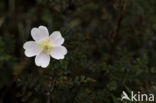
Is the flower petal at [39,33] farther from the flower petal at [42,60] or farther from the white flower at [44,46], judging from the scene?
the flower petal at [42,60]

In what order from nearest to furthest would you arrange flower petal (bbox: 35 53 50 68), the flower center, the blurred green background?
flower petal (bbox: 35 53 50 68), the flower center, the blurred green background

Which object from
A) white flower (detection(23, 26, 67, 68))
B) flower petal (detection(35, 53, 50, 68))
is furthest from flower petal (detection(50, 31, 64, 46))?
flower petal (detection(35, 53, 50, 68))

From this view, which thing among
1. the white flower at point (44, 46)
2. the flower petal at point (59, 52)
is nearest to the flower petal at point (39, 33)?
the white flower at point (44, 46)

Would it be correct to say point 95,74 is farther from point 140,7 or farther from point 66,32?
point 140,7

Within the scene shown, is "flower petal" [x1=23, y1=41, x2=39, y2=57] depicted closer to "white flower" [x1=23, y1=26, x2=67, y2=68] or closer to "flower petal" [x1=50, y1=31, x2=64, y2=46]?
"white flower" [x1=23, y1=26, x2=67, y2=68]

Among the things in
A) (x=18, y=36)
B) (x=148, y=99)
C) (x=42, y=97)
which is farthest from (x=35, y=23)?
(x=148, y=99)

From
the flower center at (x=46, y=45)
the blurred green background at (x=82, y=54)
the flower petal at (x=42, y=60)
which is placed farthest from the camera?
the blurred green background at (x=82, y=54)
